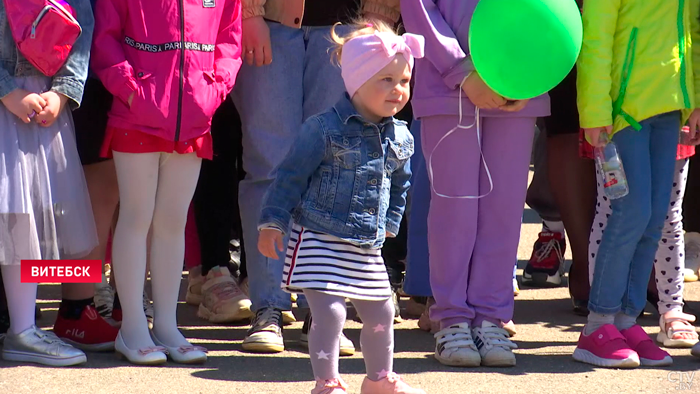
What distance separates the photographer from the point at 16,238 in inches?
167

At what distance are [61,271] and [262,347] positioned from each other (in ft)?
3.02

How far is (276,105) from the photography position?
15.5 ft

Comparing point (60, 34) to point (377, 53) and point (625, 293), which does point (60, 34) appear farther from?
point (625, 293)

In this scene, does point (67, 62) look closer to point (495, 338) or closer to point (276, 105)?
point (276, 105)

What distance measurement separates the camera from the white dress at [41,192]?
4219mm

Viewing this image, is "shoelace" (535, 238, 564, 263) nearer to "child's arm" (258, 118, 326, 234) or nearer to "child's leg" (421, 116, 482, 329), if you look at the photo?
"child's leg" (421, 116, 482, 329)

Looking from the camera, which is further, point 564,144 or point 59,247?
point 564,144

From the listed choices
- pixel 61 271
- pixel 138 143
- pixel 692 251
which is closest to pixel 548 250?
pixel 692 251

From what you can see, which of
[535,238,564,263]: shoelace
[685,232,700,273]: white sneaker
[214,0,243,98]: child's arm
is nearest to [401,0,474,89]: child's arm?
[214,0,243,98]: child's arm

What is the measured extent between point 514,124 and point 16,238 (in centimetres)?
216

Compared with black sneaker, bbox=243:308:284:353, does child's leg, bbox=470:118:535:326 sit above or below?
above

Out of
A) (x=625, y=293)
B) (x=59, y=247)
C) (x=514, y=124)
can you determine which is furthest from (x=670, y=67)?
(x=59, y=247)

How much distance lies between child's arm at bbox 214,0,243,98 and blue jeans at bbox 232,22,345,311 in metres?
0.22

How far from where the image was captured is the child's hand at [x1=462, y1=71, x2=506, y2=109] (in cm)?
440
